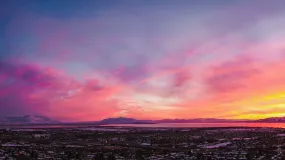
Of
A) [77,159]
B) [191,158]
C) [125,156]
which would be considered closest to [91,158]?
[77,159]

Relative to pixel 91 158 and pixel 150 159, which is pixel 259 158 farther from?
pixel 91 158

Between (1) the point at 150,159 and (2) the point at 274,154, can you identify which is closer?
(1) the point at 150,159

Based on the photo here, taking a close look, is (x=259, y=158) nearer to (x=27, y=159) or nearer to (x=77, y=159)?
(x=77, y=159)

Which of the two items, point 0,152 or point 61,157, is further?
point 0,152

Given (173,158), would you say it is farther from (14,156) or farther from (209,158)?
(14,156)

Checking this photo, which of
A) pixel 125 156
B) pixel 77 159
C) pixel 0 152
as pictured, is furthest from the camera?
pixel 0 152

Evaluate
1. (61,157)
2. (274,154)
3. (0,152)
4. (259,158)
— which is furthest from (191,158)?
(0,152)

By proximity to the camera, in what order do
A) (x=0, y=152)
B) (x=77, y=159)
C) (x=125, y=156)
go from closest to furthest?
(x=77, y=159), (x=125, y=156), (x=0, y=152)
